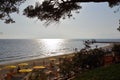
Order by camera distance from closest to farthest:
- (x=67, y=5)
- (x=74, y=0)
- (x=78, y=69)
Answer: (x=74, y=0) < (x=67, y=5) < (x=78, y=69)

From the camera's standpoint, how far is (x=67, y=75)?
899 cm

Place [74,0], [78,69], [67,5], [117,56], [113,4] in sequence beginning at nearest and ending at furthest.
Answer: [74,0] → [67,5] → [113,4] → [78,69] → [117,56]

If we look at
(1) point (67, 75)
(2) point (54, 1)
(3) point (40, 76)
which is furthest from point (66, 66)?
(2) point (54, 1)

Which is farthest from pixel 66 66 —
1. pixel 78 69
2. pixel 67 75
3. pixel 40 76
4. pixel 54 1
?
pixel 54 1

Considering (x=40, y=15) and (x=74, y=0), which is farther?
(x=40, y=15)

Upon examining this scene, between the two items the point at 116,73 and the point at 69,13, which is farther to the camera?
the point at 116,73

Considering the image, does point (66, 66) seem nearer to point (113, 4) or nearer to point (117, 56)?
point (113, 4)

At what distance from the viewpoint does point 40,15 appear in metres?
7.46

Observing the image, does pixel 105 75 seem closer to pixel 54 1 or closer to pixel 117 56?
pixel 54 1

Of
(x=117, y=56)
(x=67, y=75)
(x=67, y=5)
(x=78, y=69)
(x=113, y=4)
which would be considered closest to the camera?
(x=67, y=5)

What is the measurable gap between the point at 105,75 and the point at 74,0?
3076 mm

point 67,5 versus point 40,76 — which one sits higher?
point 67,5

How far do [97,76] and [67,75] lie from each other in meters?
1.23

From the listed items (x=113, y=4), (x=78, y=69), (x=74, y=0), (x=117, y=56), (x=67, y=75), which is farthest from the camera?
(x=117, y=56)
